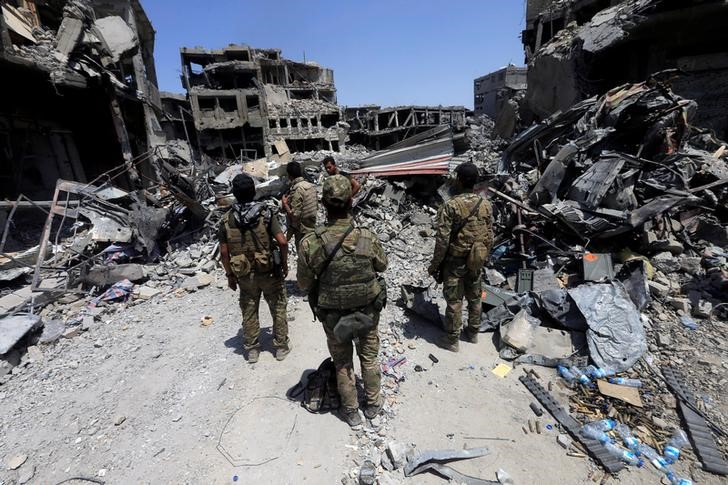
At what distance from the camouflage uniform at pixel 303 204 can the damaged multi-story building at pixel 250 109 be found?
22321mm

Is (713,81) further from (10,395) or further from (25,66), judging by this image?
(25,66)

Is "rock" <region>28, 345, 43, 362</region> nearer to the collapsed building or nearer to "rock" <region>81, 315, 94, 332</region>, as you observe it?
"rock" <region>81, 315, 94, 332</region>

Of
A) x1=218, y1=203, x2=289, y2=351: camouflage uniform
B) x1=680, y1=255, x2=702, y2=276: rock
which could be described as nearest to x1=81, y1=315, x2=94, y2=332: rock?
x1=218, y1=203, x2=289, y2=351: camouflage uniform

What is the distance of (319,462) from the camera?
2.33 meters

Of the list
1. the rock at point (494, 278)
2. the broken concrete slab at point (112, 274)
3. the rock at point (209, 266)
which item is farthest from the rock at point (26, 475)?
the rock at point (494, 278)

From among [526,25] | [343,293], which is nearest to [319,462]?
[343,293]

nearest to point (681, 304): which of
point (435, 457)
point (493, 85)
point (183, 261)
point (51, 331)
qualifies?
point (435, 457)

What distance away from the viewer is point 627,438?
2480 millimetres

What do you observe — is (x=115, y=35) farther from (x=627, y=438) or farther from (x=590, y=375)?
(x=627, y=438)

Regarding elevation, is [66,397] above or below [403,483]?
above

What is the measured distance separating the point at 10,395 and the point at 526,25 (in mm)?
22870

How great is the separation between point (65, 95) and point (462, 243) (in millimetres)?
13621

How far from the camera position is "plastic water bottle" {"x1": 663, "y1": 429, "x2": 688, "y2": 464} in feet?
7.65

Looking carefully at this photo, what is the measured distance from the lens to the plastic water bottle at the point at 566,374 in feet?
10.2
